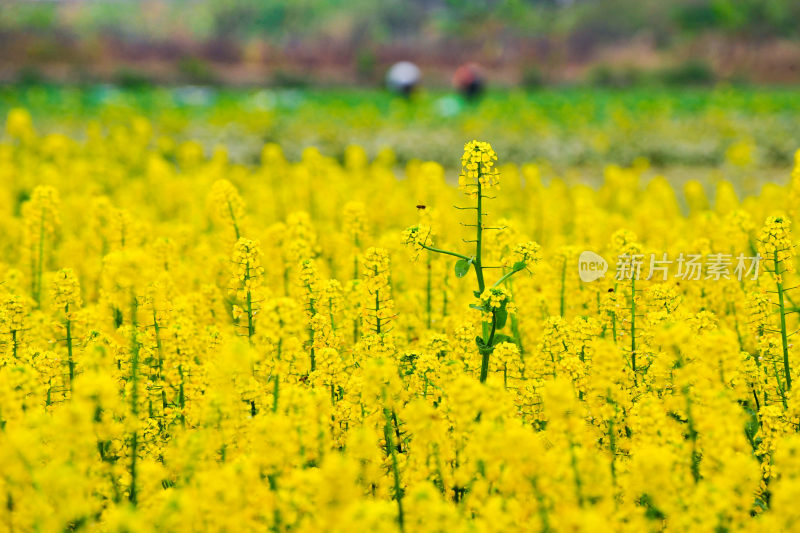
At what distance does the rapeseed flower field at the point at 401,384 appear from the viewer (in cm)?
217

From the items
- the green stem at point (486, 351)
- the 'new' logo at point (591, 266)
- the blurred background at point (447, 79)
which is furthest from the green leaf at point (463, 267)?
the blurred background at point (447, 79)

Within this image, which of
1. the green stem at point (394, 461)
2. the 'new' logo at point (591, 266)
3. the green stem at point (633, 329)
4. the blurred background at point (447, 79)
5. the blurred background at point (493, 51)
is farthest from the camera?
the blurred background at point (493, 51)

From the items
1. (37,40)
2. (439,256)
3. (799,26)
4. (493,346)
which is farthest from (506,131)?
(37,40)

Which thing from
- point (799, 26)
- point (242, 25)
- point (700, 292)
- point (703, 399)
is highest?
point (242, 25)

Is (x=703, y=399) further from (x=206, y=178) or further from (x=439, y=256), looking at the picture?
(x=206, y=178)

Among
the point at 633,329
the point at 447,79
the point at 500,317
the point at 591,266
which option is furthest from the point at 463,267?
the point at 447,79

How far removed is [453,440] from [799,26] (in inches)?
1533

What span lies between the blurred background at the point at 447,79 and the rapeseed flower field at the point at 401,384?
5642 millimetres

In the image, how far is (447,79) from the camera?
3678 centimetres

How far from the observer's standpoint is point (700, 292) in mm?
3898

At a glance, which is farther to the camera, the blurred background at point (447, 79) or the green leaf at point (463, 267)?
the blurred background at point (447, 79)

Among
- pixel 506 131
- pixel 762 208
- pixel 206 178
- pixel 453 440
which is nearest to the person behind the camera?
pixel 453 440

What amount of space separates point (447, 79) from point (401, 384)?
35137 mm

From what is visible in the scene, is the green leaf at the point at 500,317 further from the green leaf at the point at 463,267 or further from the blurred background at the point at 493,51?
the blurred background at the point at 493,51
